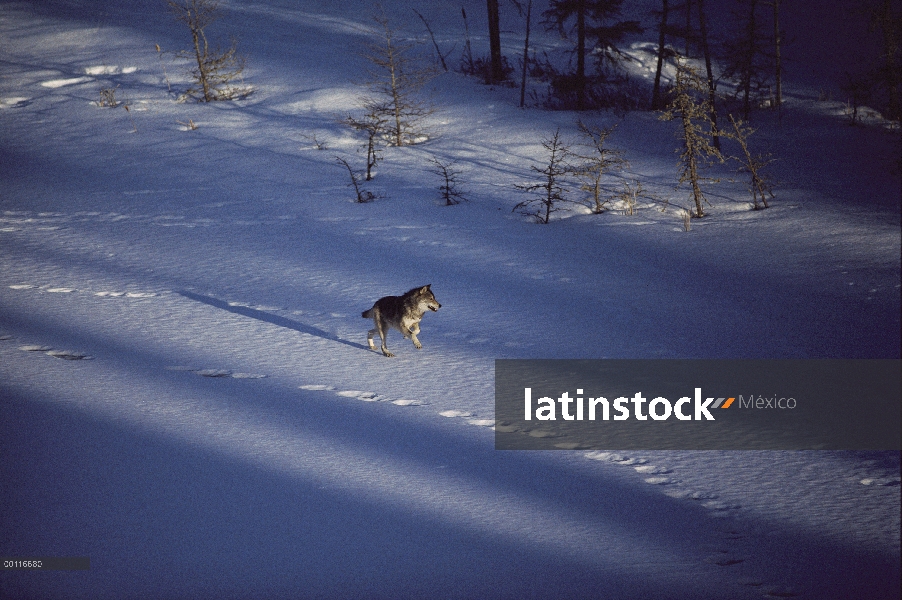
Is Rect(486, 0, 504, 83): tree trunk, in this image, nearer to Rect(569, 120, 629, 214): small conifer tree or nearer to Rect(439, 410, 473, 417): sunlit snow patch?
Rect(569, 120, 629, 214): small conifer tree

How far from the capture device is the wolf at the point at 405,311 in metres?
7.35

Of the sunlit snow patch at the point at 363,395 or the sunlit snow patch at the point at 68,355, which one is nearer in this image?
the sunlit snow patch at the point at 363,395

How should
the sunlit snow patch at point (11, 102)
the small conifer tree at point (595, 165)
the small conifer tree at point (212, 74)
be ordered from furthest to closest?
the sunlit snow patch at point (11, 102), the small conifer tree at point (212, 74), the small conifer tree at point (595, 165)

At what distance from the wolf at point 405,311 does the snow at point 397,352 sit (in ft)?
1.52

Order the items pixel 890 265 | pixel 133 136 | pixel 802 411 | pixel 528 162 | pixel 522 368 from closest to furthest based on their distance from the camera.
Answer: pixel 802 411, pixel 522 368, pixel 890 265, pixel 528 162, pixel 133 136

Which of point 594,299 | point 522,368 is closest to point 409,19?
point 594,299

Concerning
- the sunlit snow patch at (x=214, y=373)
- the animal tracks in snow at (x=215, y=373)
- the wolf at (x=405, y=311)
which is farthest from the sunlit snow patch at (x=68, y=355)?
the wolf at (x=405, y=311)

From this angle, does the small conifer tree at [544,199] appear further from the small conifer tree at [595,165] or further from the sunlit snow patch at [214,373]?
the sunlit snow patch at [214,373]

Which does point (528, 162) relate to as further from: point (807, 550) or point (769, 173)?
point (807, 550)

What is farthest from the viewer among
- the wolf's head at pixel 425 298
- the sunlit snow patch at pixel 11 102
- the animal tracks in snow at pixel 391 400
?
the sunlit snow patch at pixel 11 102

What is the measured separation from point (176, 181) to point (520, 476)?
1384 centimetres

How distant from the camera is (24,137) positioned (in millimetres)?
18438

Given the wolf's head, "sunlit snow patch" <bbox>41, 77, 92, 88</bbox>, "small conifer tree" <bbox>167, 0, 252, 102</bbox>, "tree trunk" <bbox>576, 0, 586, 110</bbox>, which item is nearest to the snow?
the wolf's head

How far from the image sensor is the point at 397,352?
801cm
